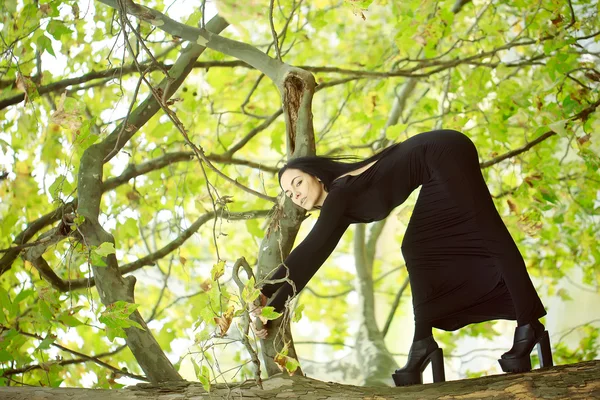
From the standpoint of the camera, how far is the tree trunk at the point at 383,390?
1.45 meters

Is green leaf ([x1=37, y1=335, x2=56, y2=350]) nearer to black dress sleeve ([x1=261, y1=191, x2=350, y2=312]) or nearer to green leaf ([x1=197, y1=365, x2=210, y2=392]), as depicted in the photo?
black dress sleeve ([x1=261, y1=191, x2=350, y2=312])

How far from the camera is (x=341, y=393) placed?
1562mm

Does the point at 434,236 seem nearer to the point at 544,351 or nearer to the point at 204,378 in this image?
the point at 544,351

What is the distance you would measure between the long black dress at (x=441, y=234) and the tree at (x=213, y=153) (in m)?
0.21

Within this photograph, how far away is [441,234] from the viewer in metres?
1.97

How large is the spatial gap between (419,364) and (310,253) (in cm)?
49

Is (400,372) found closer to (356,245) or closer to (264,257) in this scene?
(264,257)

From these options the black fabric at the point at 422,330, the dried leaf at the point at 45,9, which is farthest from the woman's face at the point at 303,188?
the dried leaf at the point at 45,9

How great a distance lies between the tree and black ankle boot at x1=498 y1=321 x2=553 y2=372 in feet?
1.85

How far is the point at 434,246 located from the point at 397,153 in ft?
1.00

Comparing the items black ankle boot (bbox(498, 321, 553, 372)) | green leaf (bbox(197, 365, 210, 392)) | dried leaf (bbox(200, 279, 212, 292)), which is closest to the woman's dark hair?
dried leaf (bbox(200, 279, 212, 292))

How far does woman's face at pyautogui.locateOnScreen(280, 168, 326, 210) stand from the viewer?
1949 mm

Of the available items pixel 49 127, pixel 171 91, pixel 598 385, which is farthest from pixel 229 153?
pixel 598 385

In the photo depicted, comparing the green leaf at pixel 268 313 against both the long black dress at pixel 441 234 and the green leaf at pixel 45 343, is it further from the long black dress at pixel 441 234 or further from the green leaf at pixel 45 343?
the green leaf at pixel 45 343
